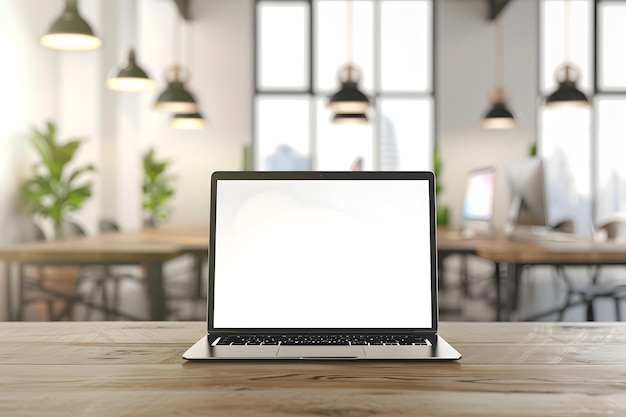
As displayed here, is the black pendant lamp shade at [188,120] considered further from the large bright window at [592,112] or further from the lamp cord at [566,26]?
the lamp cord at [566,26]

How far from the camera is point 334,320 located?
99cm

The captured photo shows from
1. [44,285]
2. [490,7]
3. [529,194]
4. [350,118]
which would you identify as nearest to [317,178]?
[529,194]

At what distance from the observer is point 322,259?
1.01 meters

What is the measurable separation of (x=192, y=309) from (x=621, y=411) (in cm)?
475

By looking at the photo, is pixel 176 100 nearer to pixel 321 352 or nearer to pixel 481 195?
pixel 481 195

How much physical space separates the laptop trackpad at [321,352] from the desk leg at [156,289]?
2258 mm

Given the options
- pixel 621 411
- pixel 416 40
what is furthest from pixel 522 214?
pixel 416 40

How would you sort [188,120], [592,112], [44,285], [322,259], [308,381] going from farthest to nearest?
[592,112] → [188,120] → [44,285] → [322,259] → [308,381]

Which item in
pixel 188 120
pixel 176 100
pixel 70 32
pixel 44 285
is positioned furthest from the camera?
pixel 188 120

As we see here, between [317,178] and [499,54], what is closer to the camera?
[317,178]

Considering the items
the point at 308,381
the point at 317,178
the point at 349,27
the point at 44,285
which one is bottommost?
the point at 44,285

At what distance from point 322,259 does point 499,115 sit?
206 inches

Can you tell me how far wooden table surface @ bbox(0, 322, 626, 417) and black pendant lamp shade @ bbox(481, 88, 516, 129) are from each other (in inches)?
201

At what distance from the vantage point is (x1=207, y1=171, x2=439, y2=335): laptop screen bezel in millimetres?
979
